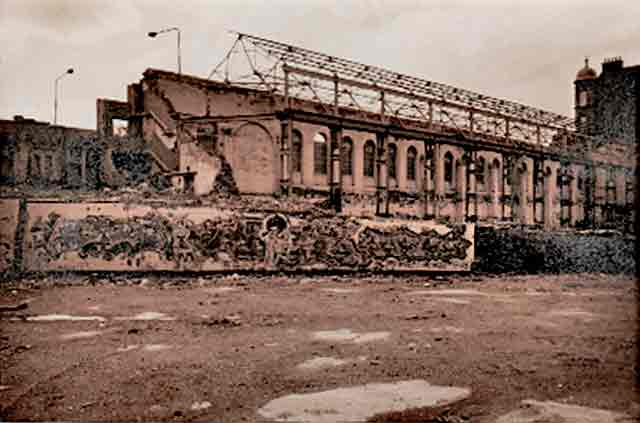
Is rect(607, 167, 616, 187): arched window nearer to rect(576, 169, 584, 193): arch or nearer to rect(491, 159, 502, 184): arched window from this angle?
rect(576, 169, 584, 193): arch

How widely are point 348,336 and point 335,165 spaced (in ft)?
63.0

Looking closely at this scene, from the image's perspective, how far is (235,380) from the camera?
5.22 meters

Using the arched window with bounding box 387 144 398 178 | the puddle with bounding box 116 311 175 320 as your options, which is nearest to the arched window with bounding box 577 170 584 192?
the arched window with bounding box 387 144 398 178

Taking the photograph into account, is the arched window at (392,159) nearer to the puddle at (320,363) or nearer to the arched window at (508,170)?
the arched window at (508,170)

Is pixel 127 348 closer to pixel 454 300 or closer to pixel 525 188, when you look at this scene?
pixel 454 300

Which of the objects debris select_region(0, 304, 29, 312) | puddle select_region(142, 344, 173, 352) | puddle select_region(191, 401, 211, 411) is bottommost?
puddle select_region(191, 401, 211, 411)

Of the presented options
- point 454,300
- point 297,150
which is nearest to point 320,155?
point 297,150

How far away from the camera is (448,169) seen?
3659 centimetres

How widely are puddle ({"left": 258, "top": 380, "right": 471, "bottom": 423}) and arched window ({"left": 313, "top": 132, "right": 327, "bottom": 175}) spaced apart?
24.8 meters

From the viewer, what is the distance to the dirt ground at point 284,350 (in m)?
4.67

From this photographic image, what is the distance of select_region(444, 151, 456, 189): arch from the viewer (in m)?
36.1

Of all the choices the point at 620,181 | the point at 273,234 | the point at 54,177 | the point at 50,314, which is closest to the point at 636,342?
the point at 50,314

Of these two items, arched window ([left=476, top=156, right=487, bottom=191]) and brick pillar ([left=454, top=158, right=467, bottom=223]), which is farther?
arched window ([left=476, top=156, right=487, bottom=191])

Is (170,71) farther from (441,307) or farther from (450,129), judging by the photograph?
(441,307)
